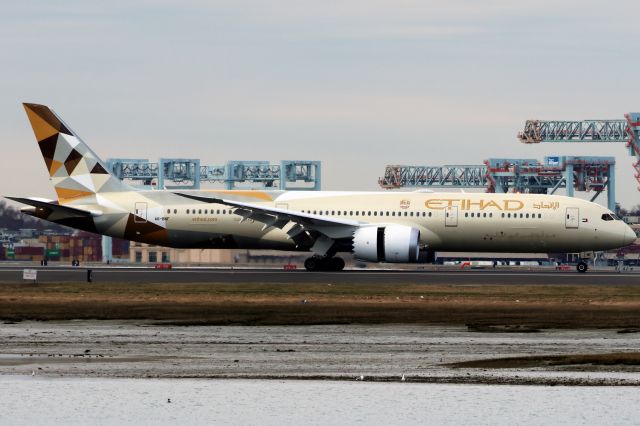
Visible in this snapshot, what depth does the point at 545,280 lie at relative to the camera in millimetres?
55906

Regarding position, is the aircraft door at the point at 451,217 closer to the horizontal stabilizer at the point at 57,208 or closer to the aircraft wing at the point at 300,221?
the aircraft wing at the point at 300,221

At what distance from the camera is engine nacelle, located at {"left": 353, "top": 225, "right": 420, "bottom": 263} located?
59.0 metres

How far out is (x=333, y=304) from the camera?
139 ft

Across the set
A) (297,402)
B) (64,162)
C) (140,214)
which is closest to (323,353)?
(297,402)

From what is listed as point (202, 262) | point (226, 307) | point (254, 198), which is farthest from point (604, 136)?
point (226, 307)

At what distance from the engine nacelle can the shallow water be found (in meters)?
35.0

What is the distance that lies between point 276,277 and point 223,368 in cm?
3111

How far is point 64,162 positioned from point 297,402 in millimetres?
45168

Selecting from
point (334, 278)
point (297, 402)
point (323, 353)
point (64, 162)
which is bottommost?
point (297, 402)

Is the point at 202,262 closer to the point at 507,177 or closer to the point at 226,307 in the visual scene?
the point at 226,307

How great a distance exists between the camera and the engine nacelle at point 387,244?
194ft

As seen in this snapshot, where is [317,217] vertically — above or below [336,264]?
above

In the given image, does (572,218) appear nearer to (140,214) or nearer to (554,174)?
(140,214)

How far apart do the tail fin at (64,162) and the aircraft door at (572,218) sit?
2430 cm
